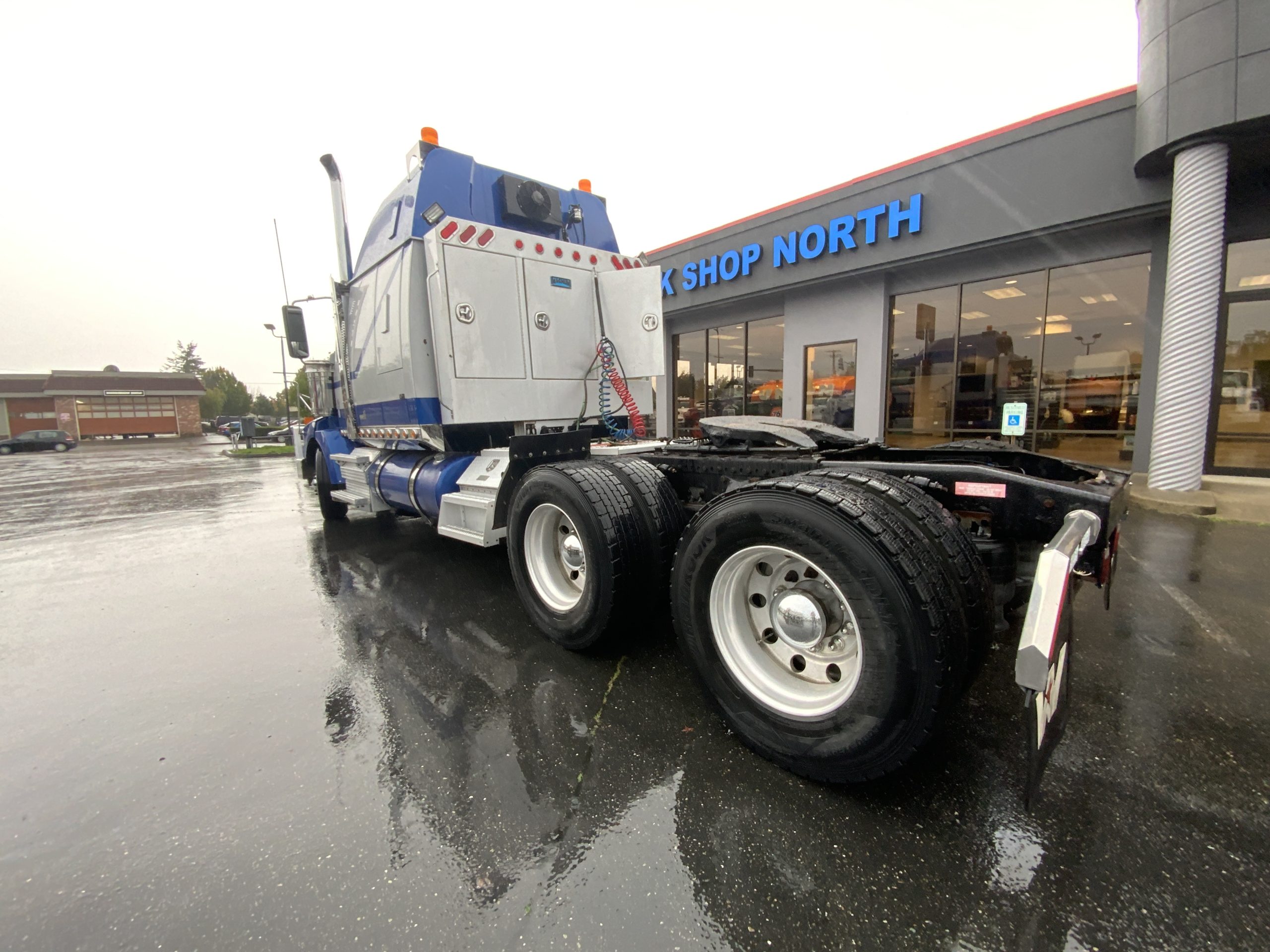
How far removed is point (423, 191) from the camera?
4492mm

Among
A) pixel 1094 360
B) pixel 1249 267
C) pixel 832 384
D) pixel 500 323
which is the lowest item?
pixel 832 384

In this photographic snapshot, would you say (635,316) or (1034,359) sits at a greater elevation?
(635,316)

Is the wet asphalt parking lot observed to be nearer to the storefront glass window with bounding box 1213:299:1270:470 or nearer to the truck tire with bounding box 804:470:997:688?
the truck tire with bounding box 804:470:997:688

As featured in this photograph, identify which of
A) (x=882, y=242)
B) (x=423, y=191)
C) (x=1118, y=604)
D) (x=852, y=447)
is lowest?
(x=1118, y=604)

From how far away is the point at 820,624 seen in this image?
213cm

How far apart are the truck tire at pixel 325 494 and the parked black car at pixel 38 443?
39.7 metres

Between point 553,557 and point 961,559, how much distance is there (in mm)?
2381

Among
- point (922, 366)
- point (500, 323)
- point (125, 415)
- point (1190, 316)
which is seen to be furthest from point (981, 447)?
point (125, 415)

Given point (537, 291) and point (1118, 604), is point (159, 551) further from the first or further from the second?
point (1118, 604)

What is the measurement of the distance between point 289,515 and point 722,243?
10389 mm

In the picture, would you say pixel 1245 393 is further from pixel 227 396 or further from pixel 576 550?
pixel 227 396

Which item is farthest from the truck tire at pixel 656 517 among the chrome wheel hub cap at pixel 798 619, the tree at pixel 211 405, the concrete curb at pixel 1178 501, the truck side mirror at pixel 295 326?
the tree at pixel 211 405

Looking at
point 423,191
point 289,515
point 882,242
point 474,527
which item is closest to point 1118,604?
point 474,527

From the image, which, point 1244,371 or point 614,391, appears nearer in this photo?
point 614,391
